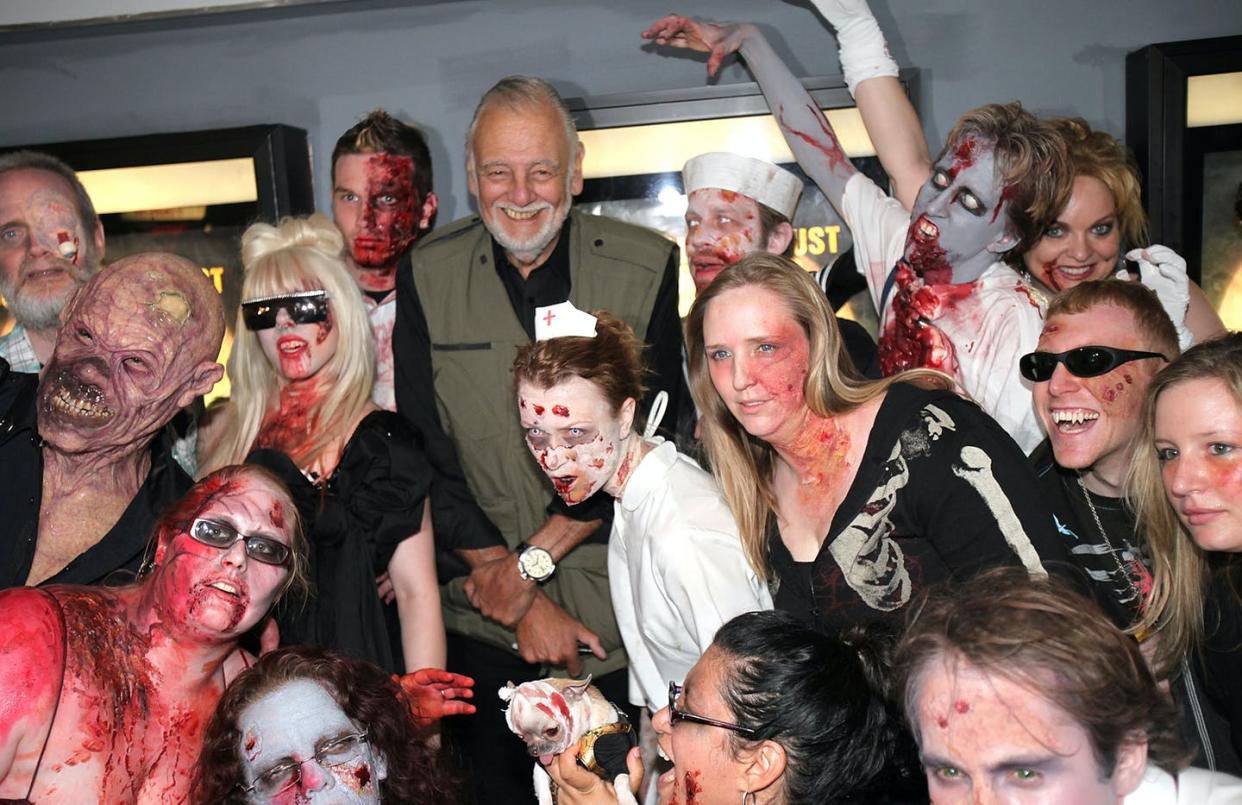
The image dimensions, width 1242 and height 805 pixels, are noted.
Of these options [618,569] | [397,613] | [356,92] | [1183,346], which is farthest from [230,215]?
[1183,346]

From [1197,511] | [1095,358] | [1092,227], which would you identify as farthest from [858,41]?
[1197,511]

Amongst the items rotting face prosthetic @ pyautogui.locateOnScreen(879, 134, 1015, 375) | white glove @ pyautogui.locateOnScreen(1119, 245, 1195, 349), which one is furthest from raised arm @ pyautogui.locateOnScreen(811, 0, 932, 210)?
white glove @ pyautogui.locateOnScreen(1119, 245, 1195, 349)

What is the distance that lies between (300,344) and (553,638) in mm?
1127

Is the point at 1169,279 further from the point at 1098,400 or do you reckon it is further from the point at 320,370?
the point at 320,370

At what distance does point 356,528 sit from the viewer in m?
3.55

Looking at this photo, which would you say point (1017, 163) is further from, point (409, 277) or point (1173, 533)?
point (409, 277)

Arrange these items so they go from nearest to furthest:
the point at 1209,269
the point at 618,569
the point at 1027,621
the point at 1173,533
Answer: the point at 1027,621
the point at 1173,533
the point at 618,569
the point at 1209,269

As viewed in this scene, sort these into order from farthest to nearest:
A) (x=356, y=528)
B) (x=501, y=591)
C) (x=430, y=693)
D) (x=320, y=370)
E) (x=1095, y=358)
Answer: (x=501, y=591)
(x=320, y=370)
(x=356, y=528)
(x=1095, y=358)
(x=430, y=693)

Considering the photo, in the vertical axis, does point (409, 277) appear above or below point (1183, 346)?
above

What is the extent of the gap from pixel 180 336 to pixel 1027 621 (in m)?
2.27

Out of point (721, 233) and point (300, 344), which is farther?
point (721, 233)

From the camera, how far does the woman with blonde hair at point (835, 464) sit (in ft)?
9.43

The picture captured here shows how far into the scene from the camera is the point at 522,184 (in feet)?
12.9

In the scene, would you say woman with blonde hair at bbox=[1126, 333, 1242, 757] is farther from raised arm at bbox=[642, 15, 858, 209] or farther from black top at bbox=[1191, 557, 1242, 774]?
raised arm at bbox=[642, 15, 858, 209]
